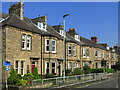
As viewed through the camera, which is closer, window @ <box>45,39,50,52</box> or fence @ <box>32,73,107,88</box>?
fence @ <box>32,73,107,88</box>

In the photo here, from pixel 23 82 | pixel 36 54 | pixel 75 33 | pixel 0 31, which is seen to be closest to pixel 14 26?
pixel 0 31

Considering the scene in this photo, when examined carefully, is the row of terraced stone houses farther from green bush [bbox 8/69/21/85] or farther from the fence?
the fence

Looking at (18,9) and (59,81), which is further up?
(18,9)

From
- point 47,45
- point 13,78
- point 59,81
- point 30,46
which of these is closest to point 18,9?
point 30,46

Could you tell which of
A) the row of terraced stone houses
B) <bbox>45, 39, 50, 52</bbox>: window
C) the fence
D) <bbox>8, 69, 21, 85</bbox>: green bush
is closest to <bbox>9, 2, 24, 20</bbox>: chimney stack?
the row of terraced stone houses

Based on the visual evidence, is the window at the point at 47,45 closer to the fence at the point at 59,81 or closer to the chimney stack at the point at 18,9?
the chimney stack at the point at 18,9

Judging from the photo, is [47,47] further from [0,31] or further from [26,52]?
[0,31]

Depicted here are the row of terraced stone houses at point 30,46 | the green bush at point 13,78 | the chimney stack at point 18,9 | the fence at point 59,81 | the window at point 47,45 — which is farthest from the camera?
the window at point 47,45

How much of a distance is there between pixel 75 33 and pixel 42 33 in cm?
1430

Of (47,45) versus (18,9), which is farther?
(18,9)

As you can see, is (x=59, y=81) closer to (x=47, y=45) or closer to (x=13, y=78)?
(x=13, y=78)

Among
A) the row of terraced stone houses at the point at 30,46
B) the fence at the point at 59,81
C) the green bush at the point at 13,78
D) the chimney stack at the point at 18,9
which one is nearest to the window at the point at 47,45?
the row of terraced stone houses at the point at 30,46

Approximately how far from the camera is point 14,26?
19906 mm

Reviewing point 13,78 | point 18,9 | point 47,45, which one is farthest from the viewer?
point 18,9
